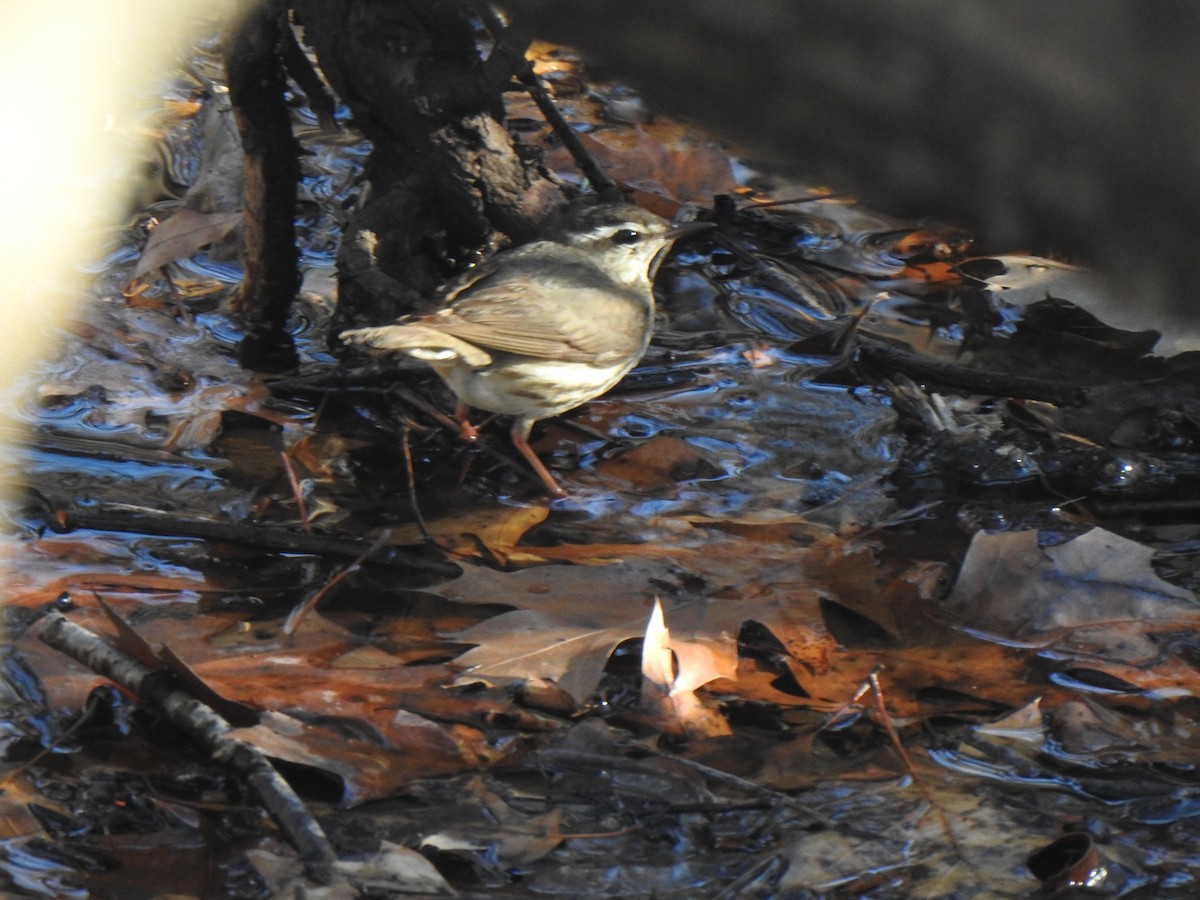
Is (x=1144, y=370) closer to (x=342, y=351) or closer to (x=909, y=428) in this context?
(x=909, y=428)

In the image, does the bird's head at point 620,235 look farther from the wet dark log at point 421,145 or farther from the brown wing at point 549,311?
the wet dark log at point 421,145

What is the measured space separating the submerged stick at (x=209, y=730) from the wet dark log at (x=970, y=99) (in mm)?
2451

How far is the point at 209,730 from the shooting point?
3.23 m

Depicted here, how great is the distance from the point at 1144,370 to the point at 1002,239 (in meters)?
5.47

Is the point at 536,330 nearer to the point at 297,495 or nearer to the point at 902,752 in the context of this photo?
the point at 297,495

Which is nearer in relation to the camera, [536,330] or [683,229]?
[536,330]

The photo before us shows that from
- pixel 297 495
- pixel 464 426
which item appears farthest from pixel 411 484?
pixel 464 426

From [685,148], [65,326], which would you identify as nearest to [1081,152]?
[65,326]

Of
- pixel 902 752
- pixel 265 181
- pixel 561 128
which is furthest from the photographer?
pixel 561 128

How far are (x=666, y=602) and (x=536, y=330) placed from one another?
6.62 feet

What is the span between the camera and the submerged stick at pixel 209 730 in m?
2.91

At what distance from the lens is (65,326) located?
599cm

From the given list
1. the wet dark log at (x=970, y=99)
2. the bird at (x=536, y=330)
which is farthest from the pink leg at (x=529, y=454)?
Result: the wet dark log at (x=970, y=99)

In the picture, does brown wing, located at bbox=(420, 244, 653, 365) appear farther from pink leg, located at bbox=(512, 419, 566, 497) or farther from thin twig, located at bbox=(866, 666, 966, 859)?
thin twig, located at bbox=(866, 666, 966, 859)
